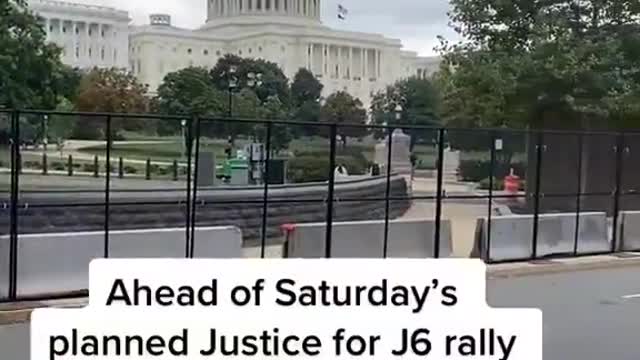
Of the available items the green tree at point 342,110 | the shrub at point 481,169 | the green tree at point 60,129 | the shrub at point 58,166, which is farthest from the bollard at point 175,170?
the green tree at point 342,110

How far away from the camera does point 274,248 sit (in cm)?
1880

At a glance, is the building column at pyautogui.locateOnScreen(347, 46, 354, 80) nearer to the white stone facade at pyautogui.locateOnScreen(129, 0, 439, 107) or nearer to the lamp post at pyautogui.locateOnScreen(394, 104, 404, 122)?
the white stone facade at pyautogui.locateOnScreen(129, 0, 439, 107)

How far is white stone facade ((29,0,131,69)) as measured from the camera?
131 m

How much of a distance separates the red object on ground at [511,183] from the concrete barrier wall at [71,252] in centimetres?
914

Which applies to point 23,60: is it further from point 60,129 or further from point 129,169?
point 60,129

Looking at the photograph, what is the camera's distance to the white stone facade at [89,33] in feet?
429

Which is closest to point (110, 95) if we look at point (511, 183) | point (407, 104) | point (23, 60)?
point (407, 104)

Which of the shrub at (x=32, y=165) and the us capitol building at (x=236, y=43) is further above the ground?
the us capitol building at (x=236, y=43)

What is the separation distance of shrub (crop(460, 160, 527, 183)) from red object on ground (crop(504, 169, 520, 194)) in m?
0.19

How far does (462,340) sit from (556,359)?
22.9ft

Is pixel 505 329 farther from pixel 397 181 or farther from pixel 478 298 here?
pixel 397 181

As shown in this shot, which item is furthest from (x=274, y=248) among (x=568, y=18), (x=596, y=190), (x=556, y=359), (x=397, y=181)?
(x=568, y=18)

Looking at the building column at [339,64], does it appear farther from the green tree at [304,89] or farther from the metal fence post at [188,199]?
the metal fence post at [188,199]

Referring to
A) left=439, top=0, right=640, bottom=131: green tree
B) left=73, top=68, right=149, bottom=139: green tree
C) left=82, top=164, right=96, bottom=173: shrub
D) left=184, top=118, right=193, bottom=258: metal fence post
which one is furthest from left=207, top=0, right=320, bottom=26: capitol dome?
left=184, top=118, right=193, bottom=258: metal fence post
